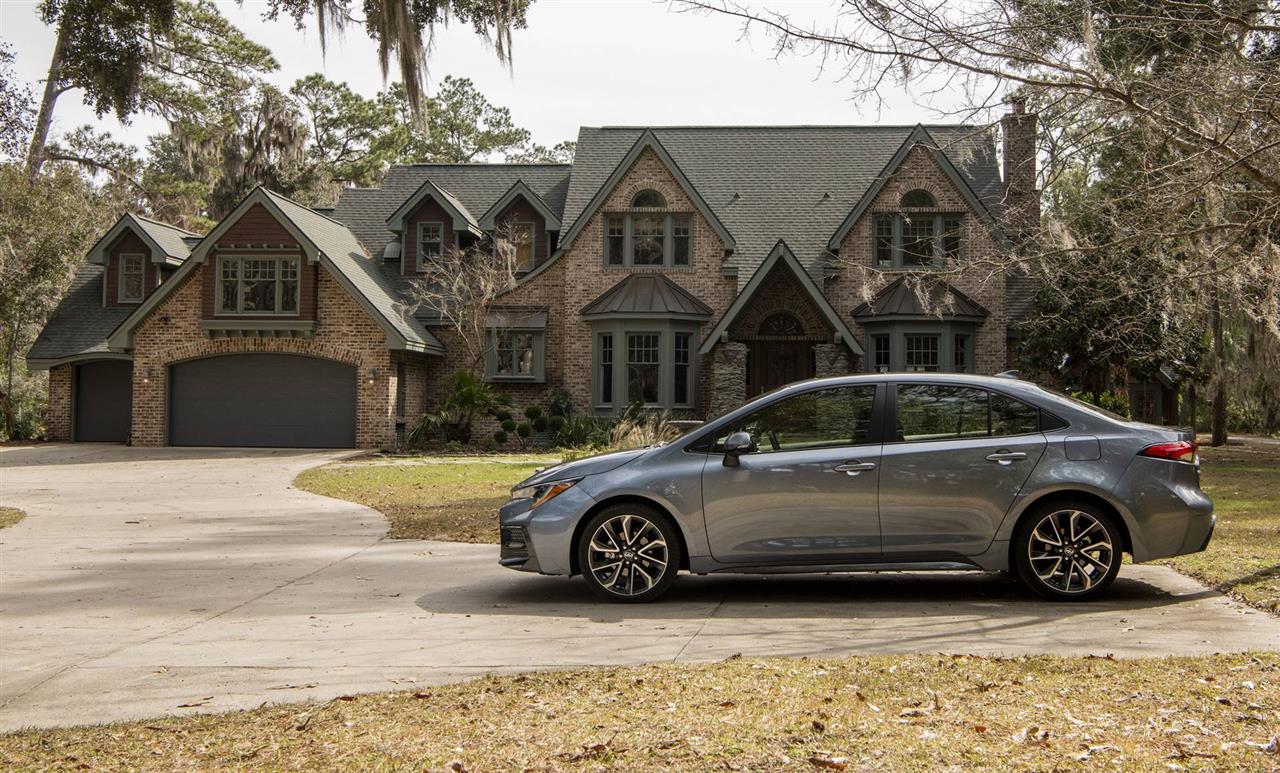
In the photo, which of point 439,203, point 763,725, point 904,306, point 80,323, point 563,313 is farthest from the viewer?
point 80,323

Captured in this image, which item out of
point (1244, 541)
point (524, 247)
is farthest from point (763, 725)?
point (524, 247)

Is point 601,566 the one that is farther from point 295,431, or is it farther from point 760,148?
point 760,148

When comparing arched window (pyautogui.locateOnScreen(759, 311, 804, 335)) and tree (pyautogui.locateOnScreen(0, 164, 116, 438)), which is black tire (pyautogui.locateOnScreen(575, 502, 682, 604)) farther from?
tree (pyautogui.locateOnScreen(0, 164, 116, 438))

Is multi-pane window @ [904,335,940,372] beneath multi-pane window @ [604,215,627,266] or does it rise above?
beneath

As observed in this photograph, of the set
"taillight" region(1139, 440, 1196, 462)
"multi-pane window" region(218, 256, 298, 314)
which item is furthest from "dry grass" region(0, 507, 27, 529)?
"multi-pane window" region(218, 256, 298, 314)

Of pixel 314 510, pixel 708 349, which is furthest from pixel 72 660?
pixel 708 349

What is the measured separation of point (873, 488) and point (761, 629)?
1385 millimetres

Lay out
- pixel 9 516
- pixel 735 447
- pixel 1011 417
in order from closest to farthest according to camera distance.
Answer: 1. pixel 735 447
2. pixel 1011 417
3. pixel 9 516

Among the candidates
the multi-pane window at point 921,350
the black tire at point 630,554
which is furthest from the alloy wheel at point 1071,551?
the multi-pane window at point 921,350

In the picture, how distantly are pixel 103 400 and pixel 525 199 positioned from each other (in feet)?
40.4

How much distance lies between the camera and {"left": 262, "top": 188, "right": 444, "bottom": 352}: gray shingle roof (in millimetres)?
25688

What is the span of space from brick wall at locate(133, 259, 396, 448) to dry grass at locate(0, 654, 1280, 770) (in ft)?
68.4

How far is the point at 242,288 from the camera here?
2598 centimetres

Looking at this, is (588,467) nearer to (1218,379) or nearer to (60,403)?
(1218,379)
